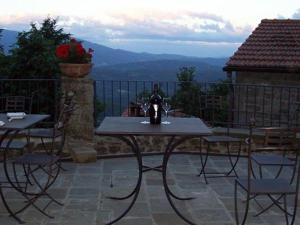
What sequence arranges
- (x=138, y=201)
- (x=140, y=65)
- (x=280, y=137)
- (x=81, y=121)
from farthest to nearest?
(x=140, y=65), (x=81, y=121), (x=138, y=201), (x=280, y=137)

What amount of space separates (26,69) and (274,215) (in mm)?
6514

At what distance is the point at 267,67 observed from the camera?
37.5 feet

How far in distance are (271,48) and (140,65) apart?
49.1 ft

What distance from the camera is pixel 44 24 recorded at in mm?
11758

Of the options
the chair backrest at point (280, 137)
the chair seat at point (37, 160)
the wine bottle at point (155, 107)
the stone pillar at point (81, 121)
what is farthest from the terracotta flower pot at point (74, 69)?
the chair backrest at point (280, 137)

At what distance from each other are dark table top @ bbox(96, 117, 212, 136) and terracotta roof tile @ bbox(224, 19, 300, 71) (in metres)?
7.36

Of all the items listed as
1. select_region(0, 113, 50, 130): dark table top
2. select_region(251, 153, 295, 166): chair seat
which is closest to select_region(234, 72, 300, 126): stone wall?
select_region(251, 153, 295, 166): chair seat

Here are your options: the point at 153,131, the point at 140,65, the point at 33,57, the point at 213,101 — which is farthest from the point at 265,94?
the point at 140,65

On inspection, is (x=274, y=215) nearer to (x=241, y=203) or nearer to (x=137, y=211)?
(x=241, y=203)

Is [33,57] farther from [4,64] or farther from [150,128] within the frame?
[150,128]

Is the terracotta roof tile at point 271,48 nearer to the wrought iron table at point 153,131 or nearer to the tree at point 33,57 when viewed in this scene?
the tree at point 33,57

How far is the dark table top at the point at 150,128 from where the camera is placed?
3900 millimetres

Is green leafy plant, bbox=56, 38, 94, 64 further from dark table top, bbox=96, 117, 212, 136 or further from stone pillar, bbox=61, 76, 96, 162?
dark table top, bbox=96, 117, 212, 136

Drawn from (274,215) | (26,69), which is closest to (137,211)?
(274,215)
